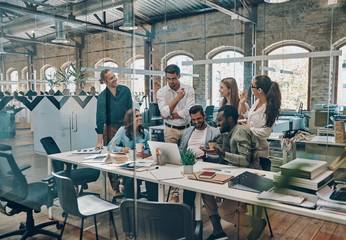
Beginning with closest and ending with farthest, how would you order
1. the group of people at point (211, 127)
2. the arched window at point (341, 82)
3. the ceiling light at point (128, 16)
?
the arched window at point (341, 82) < the ceiling light at point (128, 16) < the group of people at point (211, 127)

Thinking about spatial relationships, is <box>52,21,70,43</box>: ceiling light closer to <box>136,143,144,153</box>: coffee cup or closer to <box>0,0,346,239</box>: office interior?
<box>0,0,346,239</box>: office interior

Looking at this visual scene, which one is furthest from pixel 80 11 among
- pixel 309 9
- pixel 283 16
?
pixel 309 9

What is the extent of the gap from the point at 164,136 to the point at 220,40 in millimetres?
901

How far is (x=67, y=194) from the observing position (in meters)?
1.94

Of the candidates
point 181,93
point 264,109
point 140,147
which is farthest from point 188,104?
point 264,109

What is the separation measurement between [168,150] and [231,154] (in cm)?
52

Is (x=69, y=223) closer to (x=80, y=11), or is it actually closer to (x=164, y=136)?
(x=164, y=136)

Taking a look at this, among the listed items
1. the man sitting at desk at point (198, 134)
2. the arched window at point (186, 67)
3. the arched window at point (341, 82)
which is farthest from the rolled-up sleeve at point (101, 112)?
the arched window at point (341, 82)

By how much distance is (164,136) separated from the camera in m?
2.31

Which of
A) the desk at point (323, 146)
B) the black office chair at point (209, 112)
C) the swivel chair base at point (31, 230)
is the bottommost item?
the swivel chair base at point (31, 230)

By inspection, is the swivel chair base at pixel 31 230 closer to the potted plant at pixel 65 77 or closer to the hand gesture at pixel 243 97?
the potted plant at pixel 65 77

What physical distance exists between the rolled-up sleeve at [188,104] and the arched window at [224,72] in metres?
0.15

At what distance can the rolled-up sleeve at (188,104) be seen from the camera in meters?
2.06

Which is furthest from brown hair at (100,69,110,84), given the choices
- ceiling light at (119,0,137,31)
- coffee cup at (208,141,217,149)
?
coffee cup at (208,141,217,149)
